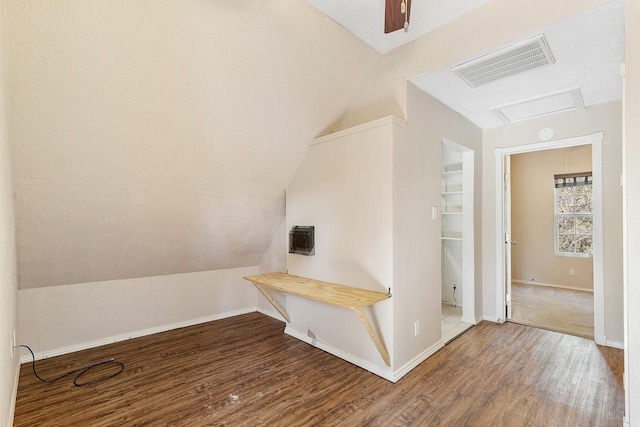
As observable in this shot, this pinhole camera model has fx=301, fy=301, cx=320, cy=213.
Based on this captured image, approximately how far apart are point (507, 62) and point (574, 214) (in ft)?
15.9

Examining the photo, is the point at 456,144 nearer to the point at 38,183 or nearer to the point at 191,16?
the point at 191,16

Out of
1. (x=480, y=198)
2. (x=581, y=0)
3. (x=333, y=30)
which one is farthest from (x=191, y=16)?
(x=480, y=198)

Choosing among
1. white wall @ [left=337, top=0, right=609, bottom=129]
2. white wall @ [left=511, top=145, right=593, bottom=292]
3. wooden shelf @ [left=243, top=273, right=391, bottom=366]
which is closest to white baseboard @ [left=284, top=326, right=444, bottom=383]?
wooden shelf @ [left=243, top=273, right=391, bottom=366]

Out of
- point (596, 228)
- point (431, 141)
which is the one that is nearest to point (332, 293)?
point (431, 141)

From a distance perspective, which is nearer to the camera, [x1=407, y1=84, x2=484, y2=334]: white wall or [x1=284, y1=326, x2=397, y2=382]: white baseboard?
[x1=284, y1=326, x2=397, y2=382]: white baseboard

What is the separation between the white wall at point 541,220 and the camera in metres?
5.58

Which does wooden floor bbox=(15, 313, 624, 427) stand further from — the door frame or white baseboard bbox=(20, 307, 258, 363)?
the door frame

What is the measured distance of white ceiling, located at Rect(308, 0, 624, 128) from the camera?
1991 mm

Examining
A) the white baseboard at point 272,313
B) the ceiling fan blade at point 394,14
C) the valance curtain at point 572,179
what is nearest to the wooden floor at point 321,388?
the white baseboard at point 272,313

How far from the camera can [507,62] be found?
2379mm

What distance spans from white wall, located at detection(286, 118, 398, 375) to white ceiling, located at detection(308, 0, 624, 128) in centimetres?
75

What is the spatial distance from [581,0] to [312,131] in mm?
2151

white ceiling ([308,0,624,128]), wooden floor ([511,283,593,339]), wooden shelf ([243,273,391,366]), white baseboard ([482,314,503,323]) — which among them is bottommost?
wooden floor ([511,283,593,339])

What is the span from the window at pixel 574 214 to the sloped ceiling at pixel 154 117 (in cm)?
521
